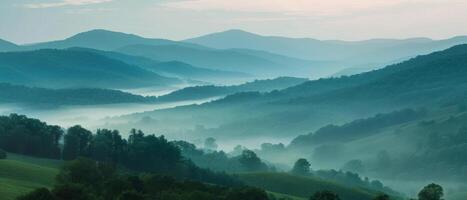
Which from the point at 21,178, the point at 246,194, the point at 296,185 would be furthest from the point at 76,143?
the point at 246,194

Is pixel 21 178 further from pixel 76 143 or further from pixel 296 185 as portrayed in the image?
pixel 296 185

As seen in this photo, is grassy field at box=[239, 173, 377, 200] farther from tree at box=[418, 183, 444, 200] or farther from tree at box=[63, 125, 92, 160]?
tree at box=[418, 183, 444, 200]

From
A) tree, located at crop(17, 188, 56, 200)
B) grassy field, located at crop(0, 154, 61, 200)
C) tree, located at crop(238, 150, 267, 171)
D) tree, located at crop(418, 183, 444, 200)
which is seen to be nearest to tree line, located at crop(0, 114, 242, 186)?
grassy field, located at crop(0, 154, 61, 200)

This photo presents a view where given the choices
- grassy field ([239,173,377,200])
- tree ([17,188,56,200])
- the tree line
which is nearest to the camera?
tree ([17,188,56,200])

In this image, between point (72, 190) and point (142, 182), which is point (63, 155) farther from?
point (72, 190)

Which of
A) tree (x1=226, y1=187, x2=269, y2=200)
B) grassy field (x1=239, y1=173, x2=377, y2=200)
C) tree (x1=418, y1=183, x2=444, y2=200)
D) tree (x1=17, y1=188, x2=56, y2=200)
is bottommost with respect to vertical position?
tree (x1=17, y1=188, x2=56, y2=200)

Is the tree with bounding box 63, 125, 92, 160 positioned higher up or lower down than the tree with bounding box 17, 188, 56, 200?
higher up

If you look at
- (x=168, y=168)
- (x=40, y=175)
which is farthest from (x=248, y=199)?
(x=168, y=168)
